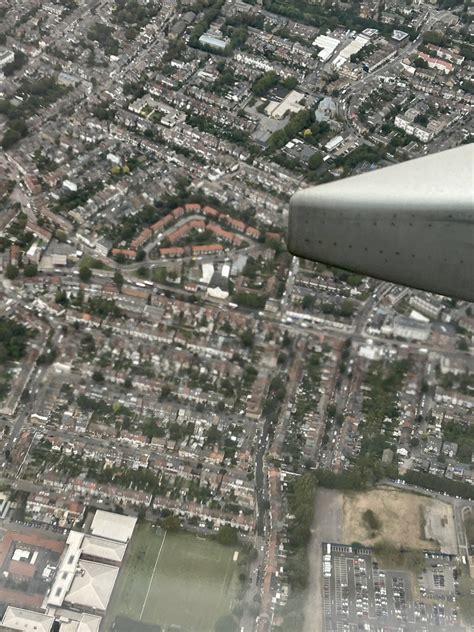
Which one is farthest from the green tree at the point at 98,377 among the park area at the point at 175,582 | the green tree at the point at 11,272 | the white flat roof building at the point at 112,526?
the green tree at the point at 11,272

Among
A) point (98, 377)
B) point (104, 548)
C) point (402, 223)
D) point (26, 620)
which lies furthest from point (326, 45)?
point (402, 223)

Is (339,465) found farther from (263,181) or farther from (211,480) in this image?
(263,181)

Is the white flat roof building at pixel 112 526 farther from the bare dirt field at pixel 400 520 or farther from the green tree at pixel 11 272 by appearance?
the green tree at pixel 11 272

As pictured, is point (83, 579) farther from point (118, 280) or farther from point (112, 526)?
point (118, 280)

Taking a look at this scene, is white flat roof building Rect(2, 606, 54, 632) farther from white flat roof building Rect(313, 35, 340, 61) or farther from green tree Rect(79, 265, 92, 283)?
white flat roof building Rect(313, 35, 340, 61)

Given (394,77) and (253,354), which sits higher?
(394,77)

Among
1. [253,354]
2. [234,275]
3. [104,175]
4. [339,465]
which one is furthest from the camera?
[104,175]

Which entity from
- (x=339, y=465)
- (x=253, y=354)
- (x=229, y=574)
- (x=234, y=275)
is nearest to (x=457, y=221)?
(x=229, y=574)

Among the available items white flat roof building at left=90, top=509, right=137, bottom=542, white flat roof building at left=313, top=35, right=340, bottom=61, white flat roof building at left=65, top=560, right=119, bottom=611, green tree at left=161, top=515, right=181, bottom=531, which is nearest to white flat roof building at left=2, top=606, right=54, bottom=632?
white flat roof building at left=65, top=560, right=119, bottom=611
